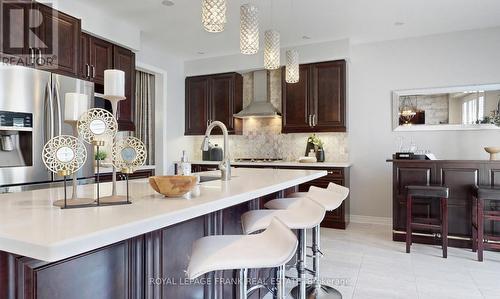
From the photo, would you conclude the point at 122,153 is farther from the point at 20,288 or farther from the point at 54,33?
the point at 54,33

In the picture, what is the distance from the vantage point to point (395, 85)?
15.7 feet

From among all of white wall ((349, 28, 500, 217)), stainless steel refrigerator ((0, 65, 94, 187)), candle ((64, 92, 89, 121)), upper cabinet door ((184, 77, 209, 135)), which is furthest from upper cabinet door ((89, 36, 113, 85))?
white wall ((349, 28, 500, 217))

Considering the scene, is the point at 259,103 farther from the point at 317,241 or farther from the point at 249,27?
the point at 317,241

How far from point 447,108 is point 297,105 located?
212cm

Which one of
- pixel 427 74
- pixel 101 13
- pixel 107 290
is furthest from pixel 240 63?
pixel 107 290

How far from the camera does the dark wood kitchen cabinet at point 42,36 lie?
2.76 meters

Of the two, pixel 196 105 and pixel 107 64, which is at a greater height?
pixel 107 64

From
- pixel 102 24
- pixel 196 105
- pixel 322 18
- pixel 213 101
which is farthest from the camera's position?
pixel 196 105

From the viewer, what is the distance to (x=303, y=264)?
2189mm

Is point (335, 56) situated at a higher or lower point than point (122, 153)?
higher

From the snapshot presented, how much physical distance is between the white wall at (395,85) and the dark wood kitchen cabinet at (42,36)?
3.86 metres

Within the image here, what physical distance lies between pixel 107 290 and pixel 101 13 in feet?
12.0

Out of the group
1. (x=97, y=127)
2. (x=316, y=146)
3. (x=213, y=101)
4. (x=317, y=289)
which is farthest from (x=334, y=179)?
(x=97, y=127)

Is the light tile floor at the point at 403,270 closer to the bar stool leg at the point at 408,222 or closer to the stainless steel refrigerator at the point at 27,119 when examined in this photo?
the bar stool leg at the point at 408,222
